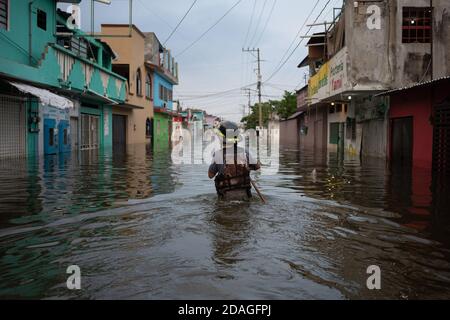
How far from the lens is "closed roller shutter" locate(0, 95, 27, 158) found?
1730 centimetres

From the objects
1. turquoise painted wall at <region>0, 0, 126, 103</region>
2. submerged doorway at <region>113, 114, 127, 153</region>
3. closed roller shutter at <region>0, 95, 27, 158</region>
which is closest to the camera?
turquoise painted wall at <region>0, 0, 126, 103</region>

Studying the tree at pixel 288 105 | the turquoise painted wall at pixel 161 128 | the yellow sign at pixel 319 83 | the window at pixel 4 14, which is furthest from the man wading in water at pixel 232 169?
the tree at pixel 288 105

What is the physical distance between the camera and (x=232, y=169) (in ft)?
25.4

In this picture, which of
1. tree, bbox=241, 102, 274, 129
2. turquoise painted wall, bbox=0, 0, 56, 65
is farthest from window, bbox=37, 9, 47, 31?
tree, bbox=241, 102, 274, 129

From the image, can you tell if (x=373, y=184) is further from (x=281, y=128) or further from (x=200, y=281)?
(x=281, y=128)

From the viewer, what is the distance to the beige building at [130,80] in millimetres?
35156

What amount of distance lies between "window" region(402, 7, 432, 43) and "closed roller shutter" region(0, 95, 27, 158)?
1644 centimetres

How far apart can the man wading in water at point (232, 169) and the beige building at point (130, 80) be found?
88.0 feet

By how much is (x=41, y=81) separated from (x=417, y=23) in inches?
627

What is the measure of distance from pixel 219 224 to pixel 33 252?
252 centimetres

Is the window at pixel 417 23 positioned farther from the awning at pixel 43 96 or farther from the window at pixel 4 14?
the window at pixel 4 14

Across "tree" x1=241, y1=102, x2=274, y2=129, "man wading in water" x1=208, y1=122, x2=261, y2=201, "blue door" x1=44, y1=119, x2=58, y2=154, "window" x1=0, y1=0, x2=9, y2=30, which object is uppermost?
"tree" x1=241, y1=102, x2=274, y2=129

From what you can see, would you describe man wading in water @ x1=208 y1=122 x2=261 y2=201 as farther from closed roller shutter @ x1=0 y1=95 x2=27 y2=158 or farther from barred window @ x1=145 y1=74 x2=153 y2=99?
barred window @ x1=145 y1=74 x2=153 y2=99

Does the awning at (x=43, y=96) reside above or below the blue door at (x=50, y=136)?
above
